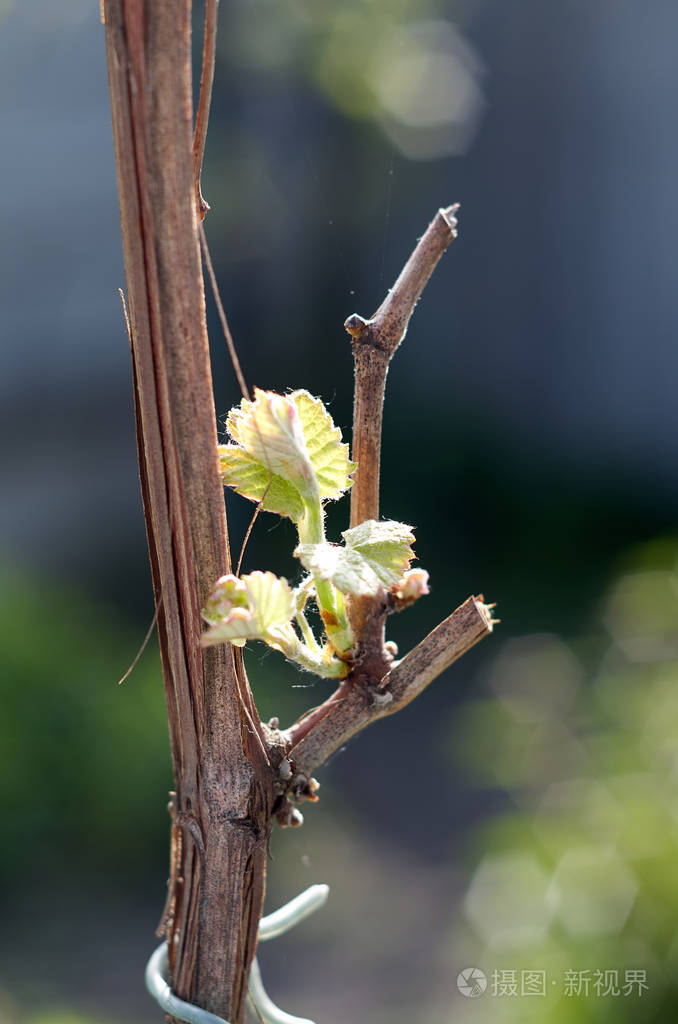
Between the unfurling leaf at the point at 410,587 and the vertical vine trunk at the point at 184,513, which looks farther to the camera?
the unfurling leaf at the point at 410,587

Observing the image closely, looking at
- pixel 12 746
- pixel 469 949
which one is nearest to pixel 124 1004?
pixel 12 746

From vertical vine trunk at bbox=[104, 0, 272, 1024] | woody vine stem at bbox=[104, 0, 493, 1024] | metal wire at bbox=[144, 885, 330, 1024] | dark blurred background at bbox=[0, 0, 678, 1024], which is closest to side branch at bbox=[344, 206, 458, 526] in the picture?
woody vine stem at bbox=[104, 0, 493, 1024]

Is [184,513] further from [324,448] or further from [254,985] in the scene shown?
[254,985]

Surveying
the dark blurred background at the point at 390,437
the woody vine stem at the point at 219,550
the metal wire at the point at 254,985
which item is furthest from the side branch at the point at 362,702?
the dark blurred background at the point at 390,437

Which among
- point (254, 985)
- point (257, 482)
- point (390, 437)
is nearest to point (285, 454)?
point (257, 482)

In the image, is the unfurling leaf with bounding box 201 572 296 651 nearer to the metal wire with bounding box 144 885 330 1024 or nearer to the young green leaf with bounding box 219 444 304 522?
the young green leaf with bounding box 219 444 304 522

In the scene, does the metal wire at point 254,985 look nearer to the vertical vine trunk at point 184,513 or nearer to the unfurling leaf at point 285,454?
the vertical vine trunk at point 184,513

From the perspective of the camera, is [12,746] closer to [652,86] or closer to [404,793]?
[404,793]
